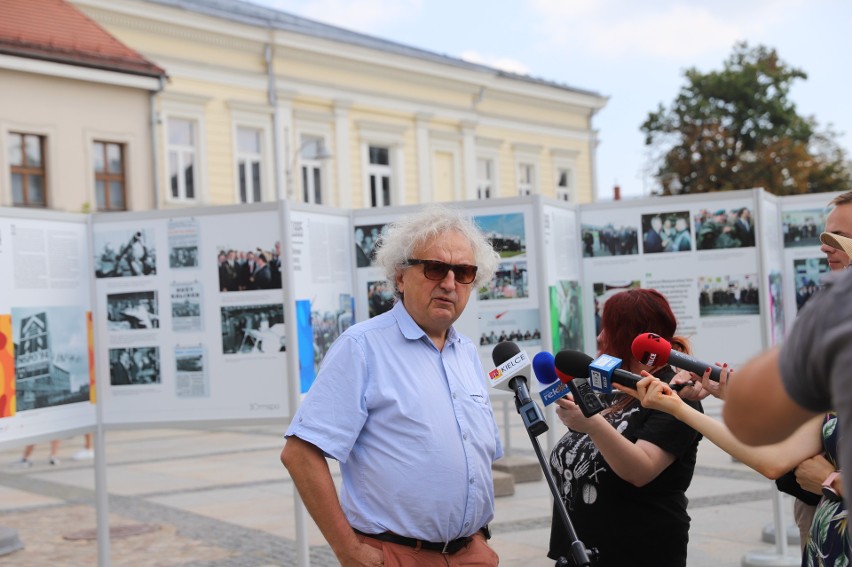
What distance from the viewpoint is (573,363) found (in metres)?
2.74

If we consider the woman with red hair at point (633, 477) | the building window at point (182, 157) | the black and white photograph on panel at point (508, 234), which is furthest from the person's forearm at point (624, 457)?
the building window at point (182, 157)

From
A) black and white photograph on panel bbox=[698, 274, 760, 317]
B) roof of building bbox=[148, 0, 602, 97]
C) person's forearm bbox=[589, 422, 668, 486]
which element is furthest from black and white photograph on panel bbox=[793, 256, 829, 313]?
roof of building bbox=[148, 0, 602, 97]

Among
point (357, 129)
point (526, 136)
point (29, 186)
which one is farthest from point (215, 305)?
point (526, 136)

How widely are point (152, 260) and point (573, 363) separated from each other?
11.1 ft

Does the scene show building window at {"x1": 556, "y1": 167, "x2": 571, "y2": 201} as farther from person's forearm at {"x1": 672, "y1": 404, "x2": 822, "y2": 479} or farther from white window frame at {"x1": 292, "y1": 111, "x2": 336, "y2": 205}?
person's forearm at {"x1": 672, "y1": 404, "x2": 822, "y2": 479}

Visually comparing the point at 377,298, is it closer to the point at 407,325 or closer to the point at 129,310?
the point at 129,310

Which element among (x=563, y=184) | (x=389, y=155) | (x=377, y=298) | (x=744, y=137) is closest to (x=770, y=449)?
(x=377, y=298)

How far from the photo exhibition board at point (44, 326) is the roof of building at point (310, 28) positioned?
20989 millimetres

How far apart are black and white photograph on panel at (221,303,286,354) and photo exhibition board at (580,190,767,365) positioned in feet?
6.53

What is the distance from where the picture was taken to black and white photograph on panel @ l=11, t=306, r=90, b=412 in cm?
502

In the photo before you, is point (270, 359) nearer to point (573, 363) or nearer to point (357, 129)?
point (573, 363)

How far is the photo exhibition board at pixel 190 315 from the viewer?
17.8 ft

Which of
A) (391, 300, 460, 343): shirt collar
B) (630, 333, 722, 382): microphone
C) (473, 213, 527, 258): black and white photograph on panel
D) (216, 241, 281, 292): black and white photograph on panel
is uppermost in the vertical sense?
(473, 213, 527, 258): black and white photograph on panel

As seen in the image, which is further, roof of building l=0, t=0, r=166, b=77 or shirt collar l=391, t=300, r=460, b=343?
roof of building l=0, t=0, r=166, b=77
